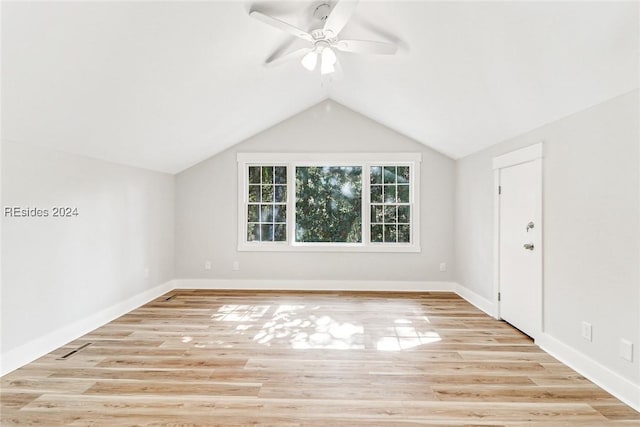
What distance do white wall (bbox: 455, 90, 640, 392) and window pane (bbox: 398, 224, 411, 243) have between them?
2.35 m

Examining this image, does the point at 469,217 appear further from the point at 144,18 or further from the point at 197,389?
the point at 144,18

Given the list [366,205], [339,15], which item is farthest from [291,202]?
[339,15]

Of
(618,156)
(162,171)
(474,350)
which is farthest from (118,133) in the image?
(618,156)

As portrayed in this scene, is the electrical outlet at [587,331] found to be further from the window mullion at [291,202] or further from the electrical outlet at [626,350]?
the window mullion at [291,202]

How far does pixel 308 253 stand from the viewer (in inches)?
223

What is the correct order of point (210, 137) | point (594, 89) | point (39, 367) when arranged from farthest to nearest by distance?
point (210, 137)
point (39, 367)
point (594, 89)

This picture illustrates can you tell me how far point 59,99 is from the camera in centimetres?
260

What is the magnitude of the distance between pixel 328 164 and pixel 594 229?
3.71 meters

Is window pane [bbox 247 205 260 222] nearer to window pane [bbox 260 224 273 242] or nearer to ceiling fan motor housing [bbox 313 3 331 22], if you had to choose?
window pane [bbox 260 224 273 242]

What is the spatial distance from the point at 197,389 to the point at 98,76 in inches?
93.2

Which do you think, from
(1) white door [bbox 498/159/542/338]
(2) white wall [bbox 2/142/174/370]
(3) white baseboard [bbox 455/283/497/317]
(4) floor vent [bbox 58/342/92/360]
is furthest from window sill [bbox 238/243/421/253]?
(4) floor vent [bbox 58/342/92/360]

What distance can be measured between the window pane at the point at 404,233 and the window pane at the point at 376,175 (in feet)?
2.67

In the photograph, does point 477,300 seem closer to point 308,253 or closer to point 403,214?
point 403,214

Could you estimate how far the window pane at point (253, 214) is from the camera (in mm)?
5758
